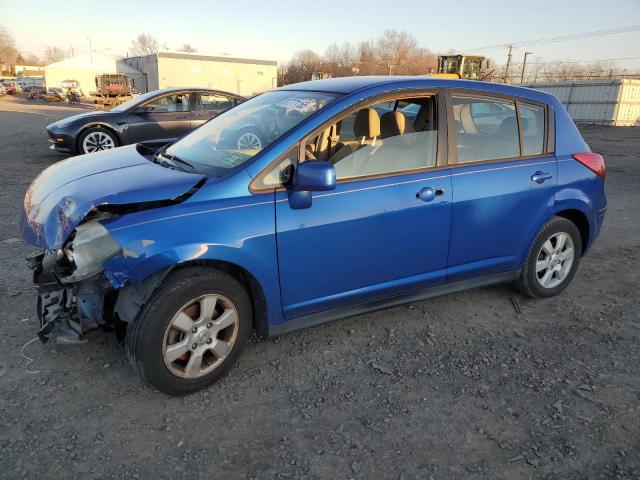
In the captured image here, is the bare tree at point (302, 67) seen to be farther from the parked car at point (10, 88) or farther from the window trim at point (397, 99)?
the window trim at point (397, 99)

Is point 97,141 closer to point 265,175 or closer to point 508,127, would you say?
point 265,175

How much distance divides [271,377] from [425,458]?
1052mm

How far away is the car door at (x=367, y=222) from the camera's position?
2846 mm

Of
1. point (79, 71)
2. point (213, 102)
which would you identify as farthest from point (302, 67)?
point (213, 102)

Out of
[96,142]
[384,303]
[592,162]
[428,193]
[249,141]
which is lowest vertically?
[384,303]

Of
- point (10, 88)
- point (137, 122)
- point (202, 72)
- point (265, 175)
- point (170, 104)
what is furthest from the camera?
point (10, 88)

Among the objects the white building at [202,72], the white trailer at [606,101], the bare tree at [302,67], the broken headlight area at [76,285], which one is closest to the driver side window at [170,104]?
the broken headlight area at [76,285]

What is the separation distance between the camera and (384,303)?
130 inches

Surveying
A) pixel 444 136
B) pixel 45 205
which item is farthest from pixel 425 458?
pixel 45 205

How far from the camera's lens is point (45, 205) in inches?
112

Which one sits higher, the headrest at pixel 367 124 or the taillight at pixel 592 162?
the headrest at pixel 367 124

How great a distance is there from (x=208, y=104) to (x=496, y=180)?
8.04 meters

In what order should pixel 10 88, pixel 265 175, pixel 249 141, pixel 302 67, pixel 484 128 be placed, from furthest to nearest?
1. pixel 302 67
2. pixel 10 88
3. pixel 484 128
4. pixel 249 141
5. pixel 265 175

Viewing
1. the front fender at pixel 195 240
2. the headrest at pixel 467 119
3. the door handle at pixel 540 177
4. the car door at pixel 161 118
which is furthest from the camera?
the car door at pixel 161 118
